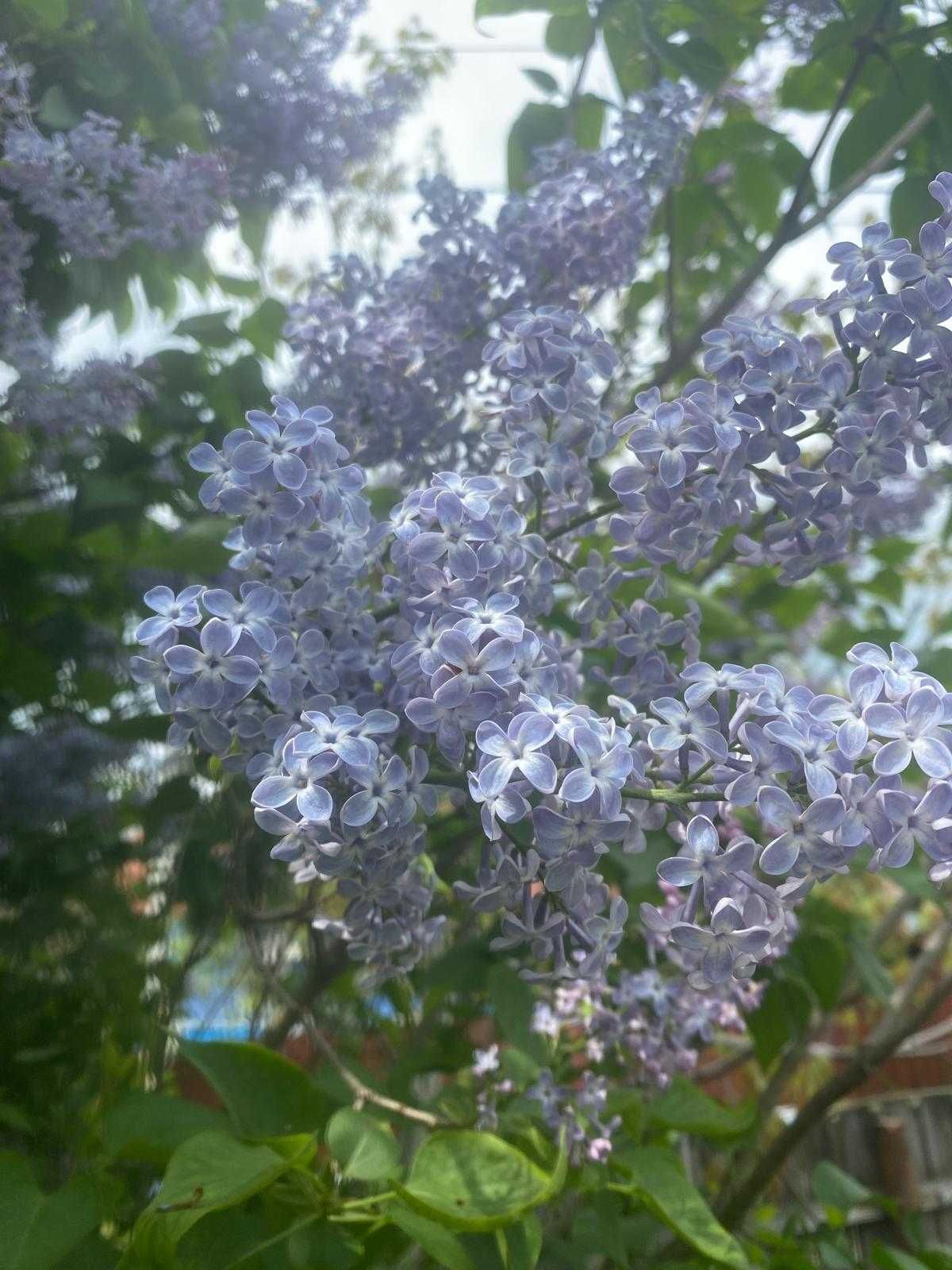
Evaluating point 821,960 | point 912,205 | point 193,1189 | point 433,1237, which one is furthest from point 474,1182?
point 912,205

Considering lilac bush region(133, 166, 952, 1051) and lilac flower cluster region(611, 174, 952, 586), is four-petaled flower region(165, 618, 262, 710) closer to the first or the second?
lilac bush region(133, 166, 952, 1051)

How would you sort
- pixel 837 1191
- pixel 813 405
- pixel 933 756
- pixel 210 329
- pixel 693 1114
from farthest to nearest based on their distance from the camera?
pixel 837 1191 → pixel 210 329 → pixel 693 1114 → pixel 813 405 → pixel 933 756

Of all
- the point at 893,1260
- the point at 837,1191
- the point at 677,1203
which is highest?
the point at 677,1203

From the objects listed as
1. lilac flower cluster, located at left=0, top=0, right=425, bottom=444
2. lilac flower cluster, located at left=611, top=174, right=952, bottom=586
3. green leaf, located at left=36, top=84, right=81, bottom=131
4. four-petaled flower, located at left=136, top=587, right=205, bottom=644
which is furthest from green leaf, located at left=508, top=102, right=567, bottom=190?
four-petaled flower, located at left=136, top=587, right=205, bottom=644

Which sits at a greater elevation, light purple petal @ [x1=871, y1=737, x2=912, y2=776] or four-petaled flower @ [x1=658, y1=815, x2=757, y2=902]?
light purple petal @ [x1=871, y1=737, x2=912, y2=776]

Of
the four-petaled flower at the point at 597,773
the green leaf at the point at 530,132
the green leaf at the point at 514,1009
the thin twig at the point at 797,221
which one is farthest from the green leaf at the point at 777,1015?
the green leaf at the point at 530,132

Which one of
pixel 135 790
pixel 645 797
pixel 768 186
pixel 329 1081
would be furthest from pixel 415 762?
pixel 768 186

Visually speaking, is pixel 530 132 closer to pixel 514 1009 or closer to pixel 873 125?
pixel 873 125
